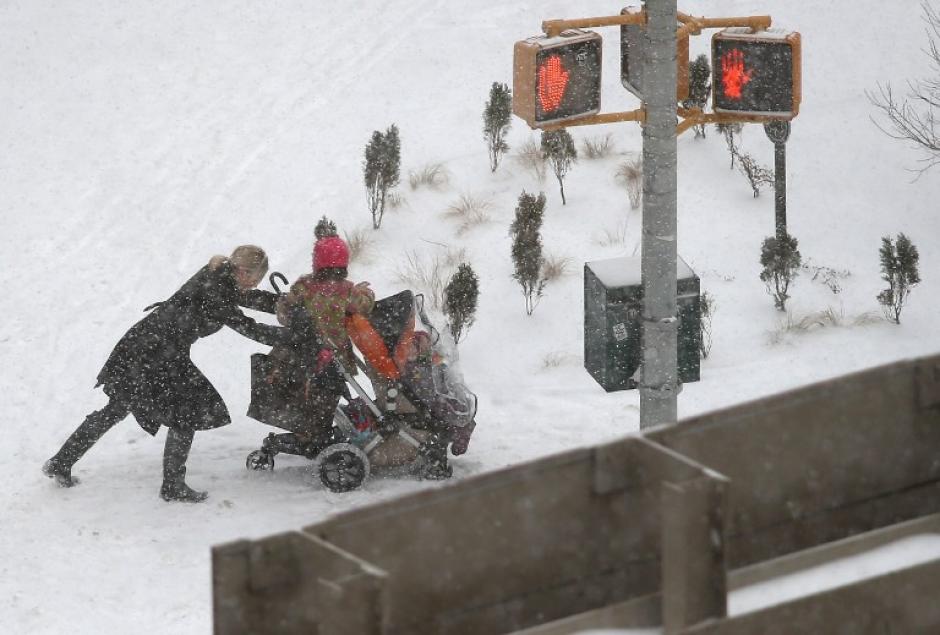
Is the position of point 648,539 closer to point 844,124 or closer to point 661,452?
point 661,452

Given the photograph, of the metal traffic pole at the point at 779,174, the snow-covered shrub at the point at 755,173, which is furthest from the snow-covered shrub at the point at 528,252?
the snow-covered shrub at the point at 755,173

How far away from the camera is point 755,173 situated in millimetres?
13203

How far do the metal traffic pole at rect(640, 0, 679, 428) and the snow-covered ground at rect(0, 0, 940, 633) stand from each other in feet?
6.55

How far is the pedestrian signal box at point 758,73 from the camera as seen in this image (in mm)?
7555

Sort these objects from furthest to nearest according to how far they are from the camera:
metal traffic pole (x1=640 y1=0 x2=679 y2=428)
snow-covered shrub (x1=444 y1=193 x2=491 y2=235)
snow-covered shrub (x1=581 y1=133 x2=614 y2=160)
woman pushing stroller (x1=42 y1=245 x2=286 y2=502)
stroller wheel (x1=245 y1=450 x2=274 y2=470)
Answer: snow-covered shrub (x1=581 y1=133 x2=614 y2=160), snow-covered shrub (x1=444 y1=193 x2=491 y2=235), stroller wheel (x1=245 y1=450 x2=274 y2=470), woman pushing stroller (x1=42 y1=245 x2=286 y2=502), metal traffic pole (x1=640 y1=0 x2=679 y2=428)

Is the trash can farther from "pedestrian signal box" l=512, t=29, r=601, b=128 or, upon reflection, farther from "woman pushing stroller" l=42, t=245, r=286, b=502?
"woman pushing stroller" l=42, t=245, r=286, b=502

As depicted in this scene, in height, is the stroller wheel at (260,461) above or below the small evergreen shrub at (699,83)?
below

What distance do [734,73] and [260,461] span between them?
145 inches

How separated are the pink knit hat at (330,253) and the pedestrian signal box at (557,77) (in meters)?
1.89

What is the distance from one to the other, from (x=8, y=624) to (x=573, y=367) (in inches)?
181

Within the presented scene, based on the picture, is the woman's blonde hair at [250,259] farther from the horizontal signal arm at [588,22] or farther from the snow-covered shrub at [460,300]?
the snow-covered shrub at [460,300]

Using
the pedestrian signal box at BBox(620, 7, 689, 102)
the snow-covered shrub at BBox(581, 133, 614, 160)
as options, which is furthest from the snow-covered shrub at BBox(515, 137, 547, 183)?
the pedestrian signal box at BBox(620, 7, 689, 102)

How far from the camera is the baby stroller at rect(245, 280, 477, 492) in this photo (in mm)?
9039

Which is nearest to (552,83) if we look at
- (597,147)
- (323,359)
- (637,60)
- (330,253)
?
(637,60)
